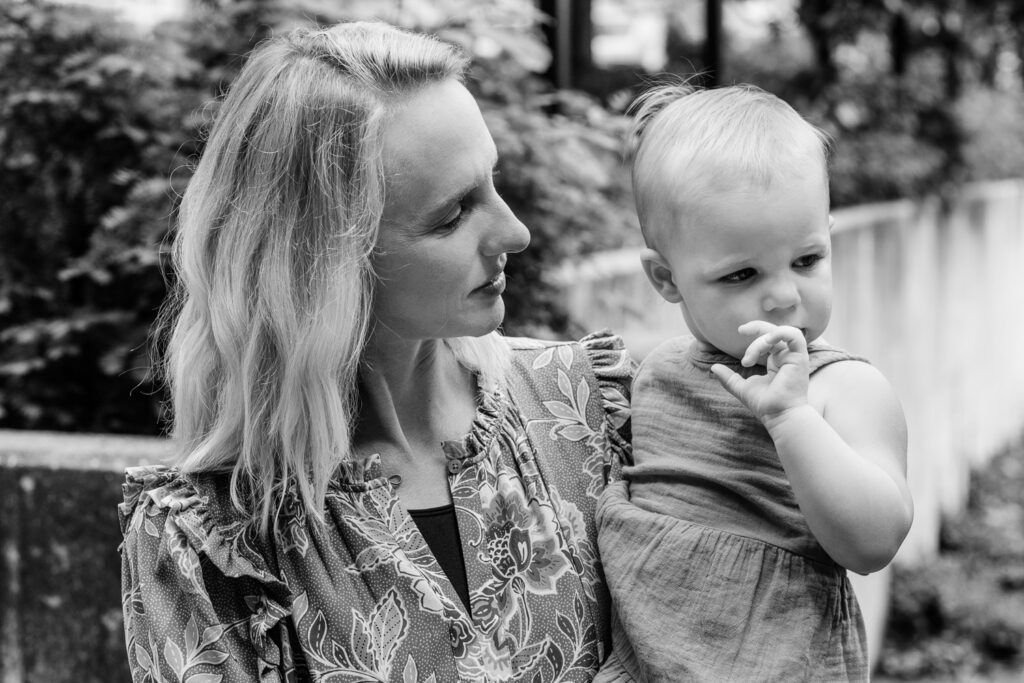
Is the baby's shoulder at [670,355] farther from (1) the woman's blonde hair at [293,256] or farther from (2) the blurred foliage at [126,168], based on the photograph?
(2) the blurred foliage at [126,168]

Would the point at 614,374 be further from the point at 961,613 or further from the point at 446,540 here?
the point at 961,613

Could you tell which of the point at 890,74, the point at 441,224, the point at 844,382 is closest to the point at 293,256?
the point at 441,224

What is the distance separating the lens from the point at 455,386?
7.21ft

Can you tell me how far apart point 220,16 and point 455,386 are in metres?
2.10

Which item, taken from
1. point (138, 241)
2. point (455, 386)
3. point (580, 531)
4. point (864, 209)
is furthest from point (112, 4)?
point (864, 209)

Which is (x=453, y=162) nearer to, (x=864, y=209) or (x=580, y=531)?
(x=580, y=531)

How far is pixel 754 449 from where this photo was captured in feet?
6.26

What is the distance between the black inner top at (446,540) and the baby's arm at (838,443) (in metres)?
0.50

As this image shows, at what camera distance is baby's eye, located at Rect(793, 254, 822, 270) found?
187 centimetres

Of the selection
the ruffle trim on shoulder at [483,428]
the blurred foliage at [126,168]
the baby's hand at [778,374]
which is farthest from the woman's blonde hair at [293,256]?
the blurred foliage at [126,168]

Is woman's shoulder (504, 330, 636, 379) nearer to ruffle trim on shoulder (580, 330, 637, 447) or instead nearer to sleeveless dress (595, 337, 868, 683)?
ruffle trim on shoulder (580, 330, 637, 447)

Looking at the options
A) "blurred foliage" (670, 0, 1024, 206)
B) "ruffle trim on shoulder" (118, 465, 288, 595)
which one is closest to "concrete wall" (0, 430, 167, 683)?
"ruffle trim on shoulder" (118, 465, 288, 595)

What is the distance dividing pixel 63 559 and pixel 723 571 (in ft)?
5.91

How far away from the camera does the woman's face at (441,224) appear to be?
6.23 ft
